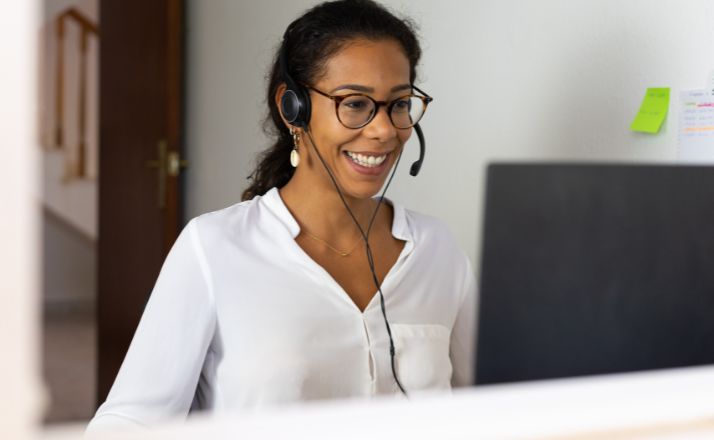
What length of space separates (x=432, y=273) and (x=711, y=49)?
0.63m

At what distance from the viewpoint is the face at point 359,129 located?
1.46m

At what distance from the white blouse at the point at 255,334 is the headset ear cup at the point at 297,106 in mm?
138

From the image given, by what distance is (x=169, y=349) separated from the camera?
128 cm

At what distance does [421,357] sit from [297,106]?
497 mm

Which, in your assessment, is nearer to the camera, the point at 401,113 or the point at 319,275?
the point at 319,275

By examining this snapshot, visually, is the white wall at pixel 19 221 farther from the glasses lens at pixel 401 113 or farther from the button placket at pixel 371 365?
the glasses lens at pixel 401 113

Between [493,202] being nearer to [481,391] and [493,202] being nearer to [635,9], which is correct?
[481,391]

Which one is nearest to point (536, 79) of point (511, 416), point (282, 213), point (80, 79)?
point (282, 213)

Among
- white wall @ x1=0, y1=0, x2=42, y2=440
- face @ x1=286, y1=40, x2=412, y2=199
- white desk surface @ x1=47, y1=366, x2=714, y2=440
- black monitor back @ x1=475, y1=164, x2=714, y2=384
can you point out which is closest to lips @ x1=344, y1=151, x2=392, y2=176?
face @ x1=286, y1=40, x2=412, y2=199

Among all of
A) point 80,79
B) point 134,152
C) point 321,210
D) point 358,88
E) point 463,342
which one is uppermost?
point 358,88

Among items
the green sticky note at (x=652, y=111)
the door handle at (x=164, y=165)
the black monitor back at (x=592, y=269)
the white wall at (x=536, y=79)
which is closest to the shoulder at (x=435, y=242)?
the white wall at (x=536, y=79)

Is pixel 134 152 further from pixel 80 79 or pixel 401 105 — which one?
pixel 80 79

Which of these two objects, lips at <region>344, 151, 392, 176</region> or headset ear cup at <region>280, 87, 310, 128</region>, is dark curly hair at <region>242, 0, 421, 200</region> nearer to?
→ headset ear cup at <region>280, 87, 310, 128</region>

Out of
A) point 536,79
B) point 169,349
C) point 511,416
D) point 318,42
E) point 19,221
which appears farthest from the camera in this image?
point 536,79
